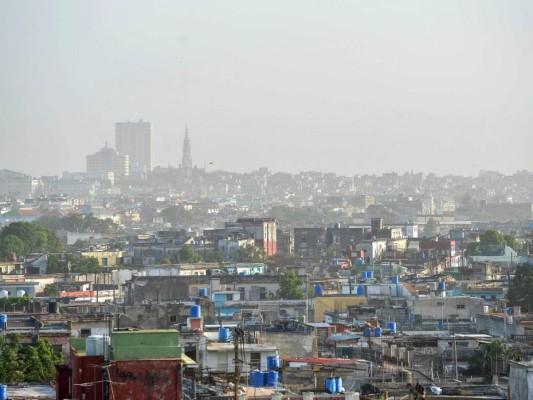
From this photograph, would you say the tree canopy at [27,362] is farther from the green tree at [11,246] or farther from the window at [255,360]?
the green tree at [11,246]

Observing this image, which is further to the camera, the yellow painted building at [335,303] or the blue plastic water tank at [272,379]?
the yellow painted building at [335,303]

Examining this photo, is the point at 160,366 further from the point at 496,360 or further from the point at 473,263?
the point at 473,263

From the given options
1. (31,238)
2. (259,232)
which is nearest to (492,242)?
(259,232)

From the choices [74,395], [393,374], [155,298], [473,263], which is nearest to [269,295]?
[155,298]

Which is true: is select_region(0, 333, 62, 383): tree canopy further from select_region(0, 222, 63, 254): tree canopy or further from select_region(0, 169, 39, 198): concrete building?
select_region(0, 169, 39, 198): concrete building

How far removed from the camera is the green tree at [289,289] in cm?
4299

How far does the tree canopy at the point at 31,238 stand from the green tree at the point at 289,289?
2691cm

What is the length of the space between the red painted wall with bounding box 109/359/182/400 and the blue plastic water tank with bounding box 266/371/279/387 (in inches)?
259

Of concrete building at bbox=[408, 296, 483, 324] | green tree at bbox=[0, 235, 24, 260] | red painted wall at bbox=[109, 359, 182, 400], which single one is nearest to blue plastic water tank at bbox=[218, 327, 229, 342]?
concrete building at bbox=[408, 296, 483, 324]

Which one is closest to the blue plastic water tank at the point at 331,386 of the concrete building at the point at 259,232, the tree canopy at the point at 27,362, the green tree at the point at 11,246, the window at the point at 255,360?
the window at the point at 255,360

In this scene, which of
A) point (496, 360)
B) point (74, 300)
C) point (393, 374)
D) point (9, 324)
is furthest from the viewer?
point (74, 300)

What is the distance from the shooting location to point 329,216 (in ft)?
415

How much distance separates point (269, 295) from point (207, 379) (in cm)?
2359

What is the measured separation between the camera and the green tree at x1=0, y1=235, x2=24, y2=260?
67500mm
